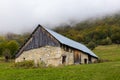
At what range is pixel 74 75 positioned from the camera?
28844mm

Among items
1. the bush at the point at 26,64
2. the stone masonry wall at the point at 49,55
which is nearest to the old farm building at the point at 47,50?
the stone masonry wall at the point at 49,55

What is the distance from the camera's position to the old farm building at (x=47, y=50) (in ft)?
153

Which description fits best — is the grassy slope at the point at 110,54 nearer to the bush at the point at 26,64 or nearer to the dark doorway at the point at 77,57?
the dark doorway at the point at 77,57

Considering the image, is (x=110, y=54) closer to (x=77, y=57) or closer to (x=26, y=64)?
(x=77, y=57)

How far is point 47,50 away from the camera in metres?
47.4

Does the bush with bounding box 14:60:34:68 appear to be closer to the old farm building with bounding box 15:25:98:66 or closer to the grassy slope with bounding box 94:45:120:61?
the old farm building with bounding box 15:25:98:66

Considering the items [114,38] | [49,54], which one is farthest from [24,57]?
[114,38]

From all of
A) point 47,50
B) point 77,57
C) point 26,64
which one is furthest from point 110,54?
point 26,64

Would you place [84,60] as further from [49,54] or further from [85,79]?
[85,79]

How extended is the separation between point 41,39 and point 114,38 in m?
81.7

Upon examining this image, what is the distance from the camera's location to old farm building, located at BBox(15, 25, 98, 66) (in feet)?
153

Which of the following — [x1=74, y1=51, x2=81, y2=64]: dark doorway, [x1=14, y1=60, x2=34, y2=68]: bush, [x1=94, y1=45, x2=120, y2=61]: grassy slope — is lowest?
[x1=14, y1=60, x2=34, y2=68]: bush

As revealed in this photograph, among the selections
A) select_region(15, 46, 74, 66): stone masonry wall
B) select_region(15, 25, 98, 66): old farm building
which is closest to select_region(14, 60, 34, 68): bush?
select_region(15, 46, 74, 66): stone masonry wall

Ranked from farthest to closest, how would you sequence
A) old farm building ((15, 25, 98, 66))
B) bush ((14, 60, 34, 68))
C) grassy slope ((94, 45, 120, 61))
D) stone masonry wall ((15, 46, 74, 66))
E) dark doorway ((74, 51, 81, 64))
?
grassy slope ((94, 45, 120, 61)) → dark doorway ((74, 51, 81, 64)) → old farm building ((15, 25, 98, 66)) → stone masonry wall ((15, 46, 74, 66)) → bush ((14, 60, 34, 68))
